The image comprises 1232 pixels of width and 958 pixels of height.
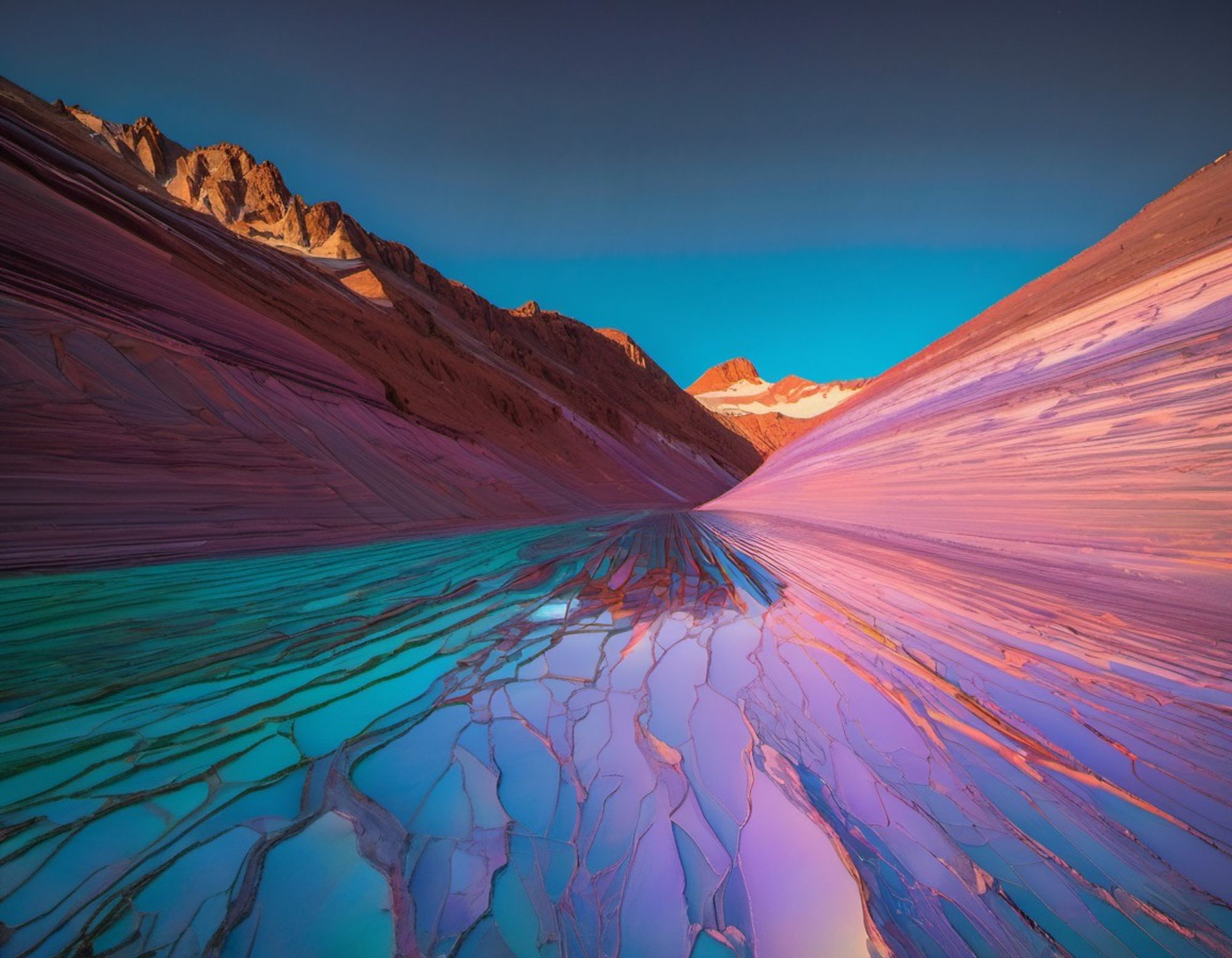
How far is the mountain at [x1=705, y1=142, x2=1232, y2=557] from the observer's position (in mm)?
2035

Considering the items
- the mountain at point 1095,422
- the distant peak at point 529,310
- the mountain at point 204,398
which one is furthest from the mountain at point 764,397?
the mountain at point 1095,422

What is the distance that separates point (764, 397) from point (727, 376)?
897 centimetres

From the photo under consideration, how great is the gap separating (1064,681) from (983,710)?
379 mm

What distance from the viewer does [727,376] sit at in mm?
81938

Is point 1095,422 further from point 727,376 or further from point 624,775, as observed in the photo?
point 727,376

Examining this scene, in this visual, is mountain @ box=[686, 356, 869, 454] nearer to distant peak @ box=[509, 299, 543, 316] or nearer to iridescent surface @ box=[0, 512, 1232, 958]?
distant peak @ box=[509, 299, 543, 316]

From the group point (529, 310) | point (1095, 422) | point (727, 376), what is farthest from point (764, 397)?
point (1095, 422)

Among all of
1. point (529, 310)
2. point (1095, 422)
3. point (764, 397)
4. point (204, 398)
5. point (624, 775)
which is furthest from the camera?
point (764, 397)

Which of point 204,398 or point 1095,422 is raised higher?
point 1095,422

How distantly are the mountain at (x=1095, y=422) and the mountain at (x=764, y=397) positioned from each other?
4338 centimetres

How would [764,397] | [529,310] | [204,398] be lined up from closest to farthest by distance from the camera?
[204,398] < [529,310] < [764,397]

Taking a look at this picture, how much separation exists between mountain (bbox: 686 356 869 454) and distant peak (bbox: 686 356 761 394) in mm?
109

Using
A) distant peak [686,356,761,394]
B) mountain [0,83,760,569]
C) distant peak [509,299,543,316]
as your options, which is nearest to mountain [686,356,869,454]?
distant peak [686,356,761,394]

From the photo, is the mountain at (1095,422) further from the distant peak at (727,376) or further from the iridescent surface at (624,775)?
the distant peak at (727,376)
